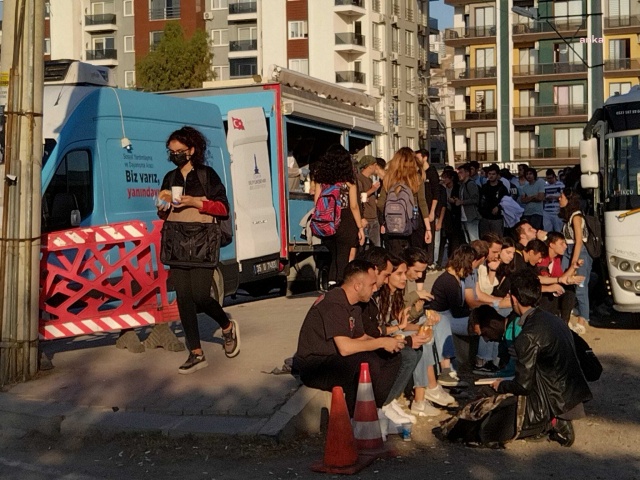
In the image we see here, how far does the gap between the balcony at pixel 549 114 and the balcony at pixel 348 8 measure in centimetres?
1419

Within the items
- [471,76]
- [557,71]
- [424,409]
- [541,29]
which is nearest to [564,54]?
[557,71]

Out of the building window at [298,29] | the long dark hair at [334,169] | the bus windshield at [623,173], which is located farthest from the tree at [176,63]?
the long dark hair at [334,169]

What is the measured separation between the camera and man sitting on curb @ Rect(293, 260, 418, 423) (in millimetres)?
7965

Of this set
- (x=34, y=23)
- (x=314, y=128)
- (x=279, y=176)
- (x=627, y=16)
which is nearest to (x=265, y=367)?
(x=34, y=23)

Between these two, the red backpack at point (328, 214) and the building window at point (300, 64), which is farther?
the building window at point (300, 64)

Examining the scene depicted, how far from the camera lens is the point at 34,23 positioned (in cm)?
955

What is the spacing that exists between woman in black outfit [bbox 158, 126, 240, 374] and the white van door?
5.44 metres

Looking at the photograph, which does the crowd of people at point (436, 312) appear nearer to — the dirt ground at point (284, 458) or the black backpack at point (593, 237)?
the black backpack at point (593, 237)

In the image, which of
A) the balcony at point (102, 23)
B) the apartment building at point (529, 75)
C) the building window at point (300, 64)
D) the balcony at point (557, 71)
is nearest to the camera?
the building window at point (300, 64)

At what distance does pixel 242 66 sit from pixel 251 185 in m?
64.8

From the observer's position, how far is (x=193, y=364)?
9609mm

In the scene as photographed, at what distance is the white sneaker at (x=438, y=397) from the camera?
364 inches

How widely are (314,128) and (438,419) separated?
9.90 metres

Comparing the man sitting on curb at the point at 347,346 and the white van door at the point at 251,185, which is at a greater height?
the white van door at the point at 251,185
